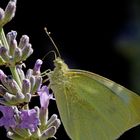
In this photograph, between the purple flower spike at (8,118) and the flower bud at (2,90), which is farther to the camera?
the flower bud at (2,90)

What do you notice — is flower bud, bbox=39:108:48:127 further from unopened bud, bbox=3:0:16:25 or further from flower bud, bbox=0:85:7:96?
unopened bud, bbox=3:0:16:25

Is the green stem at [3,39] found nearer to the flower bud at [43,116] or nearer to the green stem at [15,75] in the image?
the green stem at [15,75]

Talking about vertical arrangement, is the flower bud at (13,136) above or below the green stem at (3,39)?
below

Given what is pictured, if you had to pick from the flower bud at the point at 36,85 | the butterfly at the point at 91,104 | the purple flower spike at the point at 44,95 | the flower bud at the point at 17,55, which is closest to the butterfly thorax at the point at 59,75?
the butterfly at the point at 91,104

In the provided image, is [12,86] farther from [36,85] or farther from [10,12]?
[10,12]

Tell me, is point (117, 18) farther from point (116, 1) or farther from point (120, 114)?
point (120, 114)

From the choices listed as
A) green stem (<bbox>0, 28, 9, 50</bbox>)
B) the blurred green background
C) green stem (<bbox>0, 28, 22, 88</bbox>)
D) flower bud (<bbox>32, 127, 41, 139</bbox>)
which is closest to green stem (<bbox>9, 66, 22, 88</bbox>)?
green stem (<bbox>0, 28, 22, 88</bbox>)

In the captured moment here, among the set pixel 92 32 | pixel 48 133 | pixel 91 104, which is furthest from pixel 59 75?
pixel 92 32
